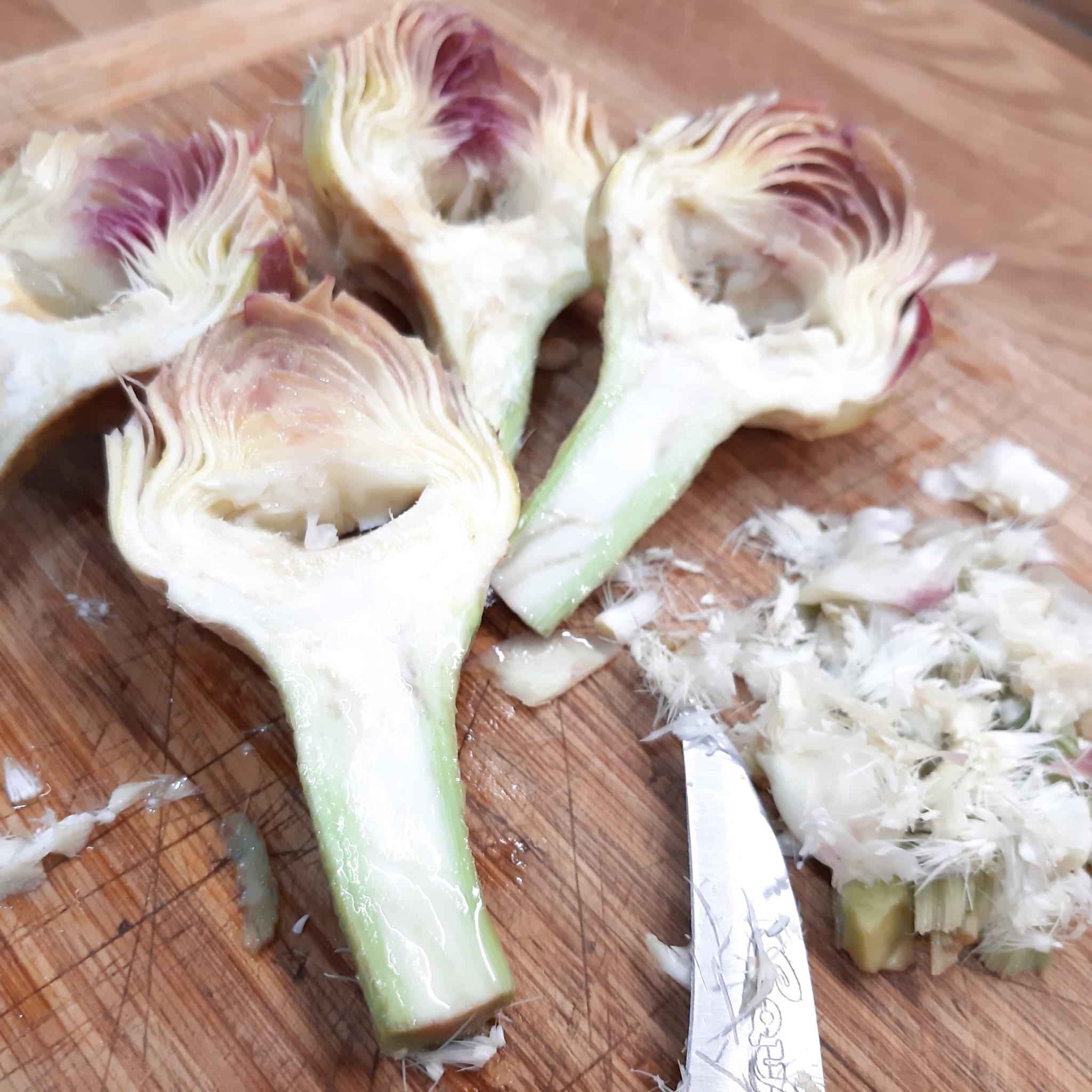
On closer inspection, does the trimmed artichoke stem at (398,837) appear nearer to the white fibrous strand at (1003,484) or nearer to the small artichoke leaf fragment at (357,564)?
the small artichoke leaf fragment at (357,564)

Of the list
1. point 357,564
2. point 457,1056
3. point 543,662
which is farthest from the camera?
point 543,662

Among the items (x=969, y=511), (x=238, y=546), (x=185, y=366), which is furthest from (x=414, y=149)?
(x=969, y=511)

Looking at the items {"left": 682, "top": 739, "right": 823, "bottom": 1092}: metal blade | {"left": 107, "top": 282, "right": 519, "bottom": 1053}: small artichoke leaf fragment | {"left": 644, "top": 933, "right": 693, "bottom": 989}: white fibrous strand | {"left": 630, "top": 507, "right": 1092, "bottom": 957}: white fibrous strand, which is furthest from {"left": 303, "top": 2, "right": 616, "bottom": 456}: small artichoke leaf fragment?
{"left": 644, "top": 933, "right": 693, "bottom": 989}: white fibrous strand

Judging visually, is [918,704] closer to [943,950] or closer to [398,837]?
[943,950]

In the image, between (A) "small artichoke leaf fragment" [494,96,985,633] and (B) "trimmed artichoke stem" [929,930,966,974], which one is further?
(A) "small artichoke leaf fragment" [494,96,985,633]

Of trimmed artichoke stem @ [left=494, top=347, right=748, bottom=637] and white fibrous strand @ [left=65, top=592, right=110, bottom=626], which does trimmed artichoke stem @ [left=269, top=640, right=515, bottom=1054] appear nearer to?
trimmed artichoke stem @ [left=494, top=347, right=748, bottom=637]

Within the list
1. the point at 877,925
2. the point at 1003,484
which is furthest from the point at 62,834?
the point at 1003,484
